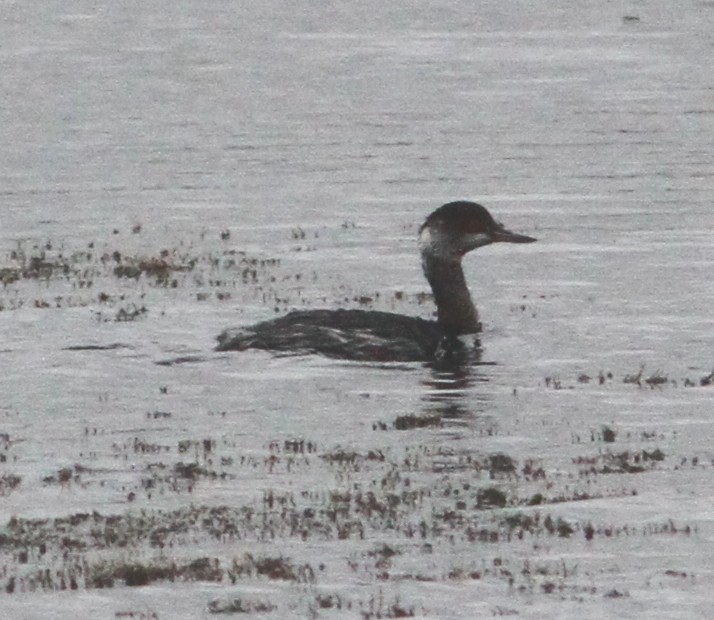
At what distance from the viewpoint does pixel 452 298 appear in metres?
22.1

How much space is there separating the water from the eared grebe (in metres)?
0.22

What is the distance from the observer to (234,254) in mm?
27750

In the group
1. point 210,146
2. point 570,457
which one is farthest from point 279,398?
point 210,146

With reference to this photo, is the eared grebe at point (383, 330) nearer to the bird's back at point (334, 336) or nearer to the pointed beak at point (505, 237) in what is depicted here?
the bird's back at point (334, 336)

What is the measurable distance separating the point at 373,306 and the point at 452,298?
2.28 metres

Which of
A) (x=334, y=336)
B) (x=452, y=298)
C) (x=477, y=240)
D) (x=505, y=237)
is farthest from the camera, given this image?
(x=505, y=237)

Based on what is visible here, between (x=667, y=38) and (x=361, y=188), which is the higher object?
(x=667, y=38)

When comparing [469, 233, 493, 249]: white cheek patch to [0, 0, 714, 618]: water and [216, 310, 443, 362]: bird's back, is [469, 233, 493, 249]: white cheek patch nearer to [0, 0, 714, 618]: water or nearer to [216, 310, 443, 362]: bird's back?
[0, 0, 714, 618]: water

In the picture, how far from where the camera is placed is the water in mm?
13344

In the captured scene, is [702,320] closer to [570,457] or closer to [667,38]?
[570,457]

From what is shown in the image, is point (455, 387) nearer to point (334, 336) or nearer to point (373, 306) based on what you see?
point (334, 336)

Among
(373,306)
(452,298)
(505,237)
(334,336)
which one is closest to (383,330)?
(334,336)

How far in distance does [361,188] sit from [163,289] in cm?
1168

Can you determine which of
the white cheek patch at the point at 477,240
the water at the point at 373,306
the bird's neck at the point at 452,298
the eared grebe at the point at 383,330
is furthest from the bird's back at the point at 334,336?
the white cheek patch at the point at 477,240
